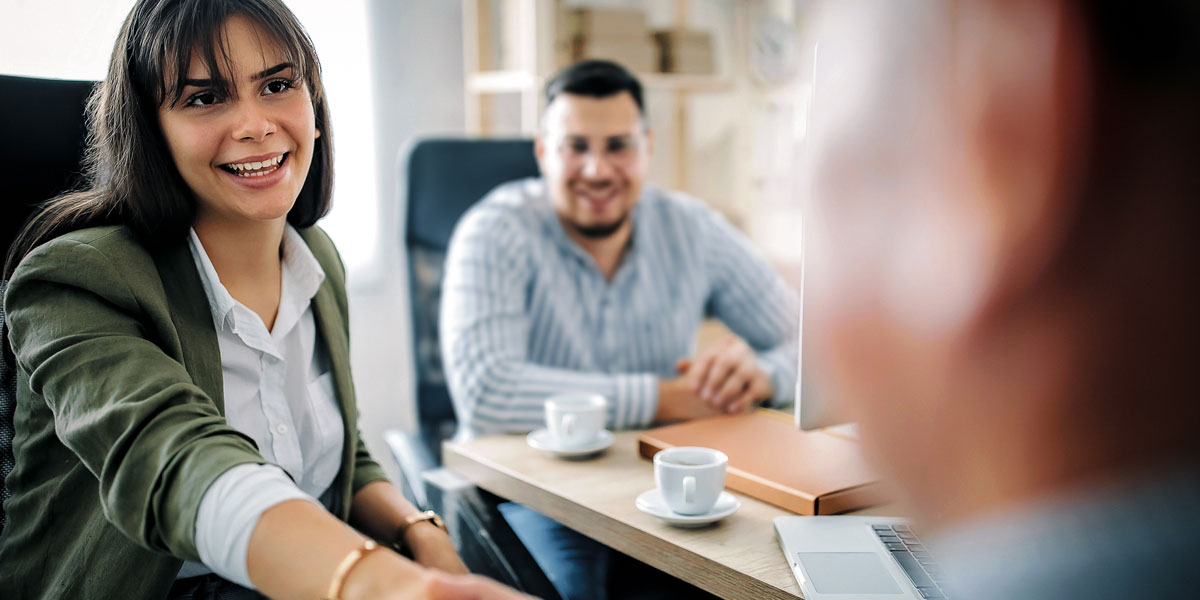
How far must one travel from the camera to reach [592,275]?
1.99m

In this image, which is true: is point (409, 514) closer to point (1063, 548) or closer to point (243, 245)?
point (243, 245)

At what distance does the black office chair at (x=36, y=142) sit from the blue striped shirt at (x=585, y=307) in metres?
0.77

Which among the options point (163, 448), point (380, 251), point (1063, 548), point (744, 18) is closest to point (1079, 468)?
point (1063, 548)

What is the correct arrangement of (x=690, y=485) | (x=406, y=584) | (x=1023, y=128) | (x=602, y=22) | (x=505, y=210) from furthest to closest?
(x=602, y=22), (x=505, y=210), (x=690, y=485), (x=406, y=584), (x=1023, y=128)

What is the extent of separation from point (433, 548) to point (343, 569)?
432 millimetres

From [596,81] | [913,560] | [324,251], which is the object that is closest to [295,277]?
[324,251]

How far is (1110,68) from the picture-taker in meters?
0.27

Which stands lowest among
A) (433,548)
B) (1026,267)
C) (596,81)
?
(433,548)

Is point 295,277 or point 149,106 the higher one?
point 149,106

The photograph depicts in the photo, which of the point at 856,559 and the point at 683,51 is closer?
the point at 856,559

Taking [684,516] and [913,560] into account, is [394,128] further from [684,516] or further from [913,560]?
[913,560]

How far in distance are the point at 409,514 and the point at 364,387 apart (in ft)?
6.65

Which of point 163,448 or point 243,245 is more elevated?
point 243,245

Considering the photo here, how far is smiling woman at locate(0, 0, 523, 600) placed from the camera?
2.06 ft
